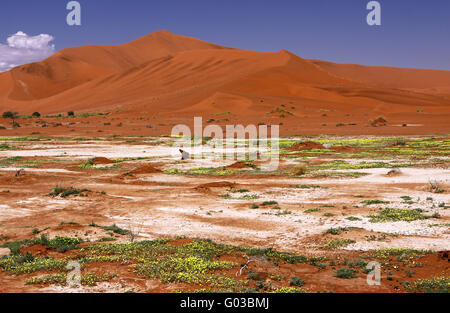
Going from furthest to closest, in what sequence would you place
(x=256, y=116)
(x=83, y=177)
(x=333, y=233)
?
(x=256, y=116)
(x=83, y=177)
(x=333, y=233)

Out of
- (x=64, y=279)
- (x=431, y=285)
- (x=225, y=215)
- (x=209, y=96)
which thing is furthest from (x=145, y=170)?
(x=209, y=96)

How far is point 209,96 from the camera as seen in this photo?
69125 mm

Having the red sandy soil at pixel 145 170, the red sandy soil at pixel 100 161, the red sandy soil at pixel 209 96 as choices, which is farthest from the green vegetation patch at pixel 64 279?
the red sandy soil at pixel 209 96

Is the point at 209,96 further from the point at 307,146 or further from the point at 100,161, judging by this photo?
the point at 100,161

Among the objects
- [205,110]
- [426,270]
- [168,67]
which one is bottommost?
[426,270]

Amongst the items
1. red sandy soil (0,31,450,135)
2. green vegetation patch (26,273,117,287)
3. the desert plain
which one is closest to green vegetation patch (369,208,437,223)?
the desert plain

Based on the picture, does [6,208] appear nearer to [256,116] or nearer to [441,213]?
[441,213]

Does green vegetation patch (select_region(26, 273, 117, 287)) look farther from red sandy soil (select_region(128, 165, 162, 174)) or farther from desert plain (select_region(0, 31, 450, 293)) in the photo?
red sandy soil (select_region(128, 165, 162, 174))

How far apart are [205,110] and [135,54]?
324 feet

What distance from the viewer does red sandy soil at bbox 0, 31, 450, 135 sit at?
49.7m

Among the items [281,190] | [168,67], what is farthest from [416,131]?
[168,67]

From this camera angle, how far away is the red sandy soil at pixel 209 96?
4966 cm

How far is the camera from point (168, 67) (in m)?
97.5

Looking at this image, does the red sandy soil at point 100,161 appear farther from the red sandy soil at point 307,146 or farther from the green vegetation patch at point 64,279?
the green vegetation patch at point 64,279
